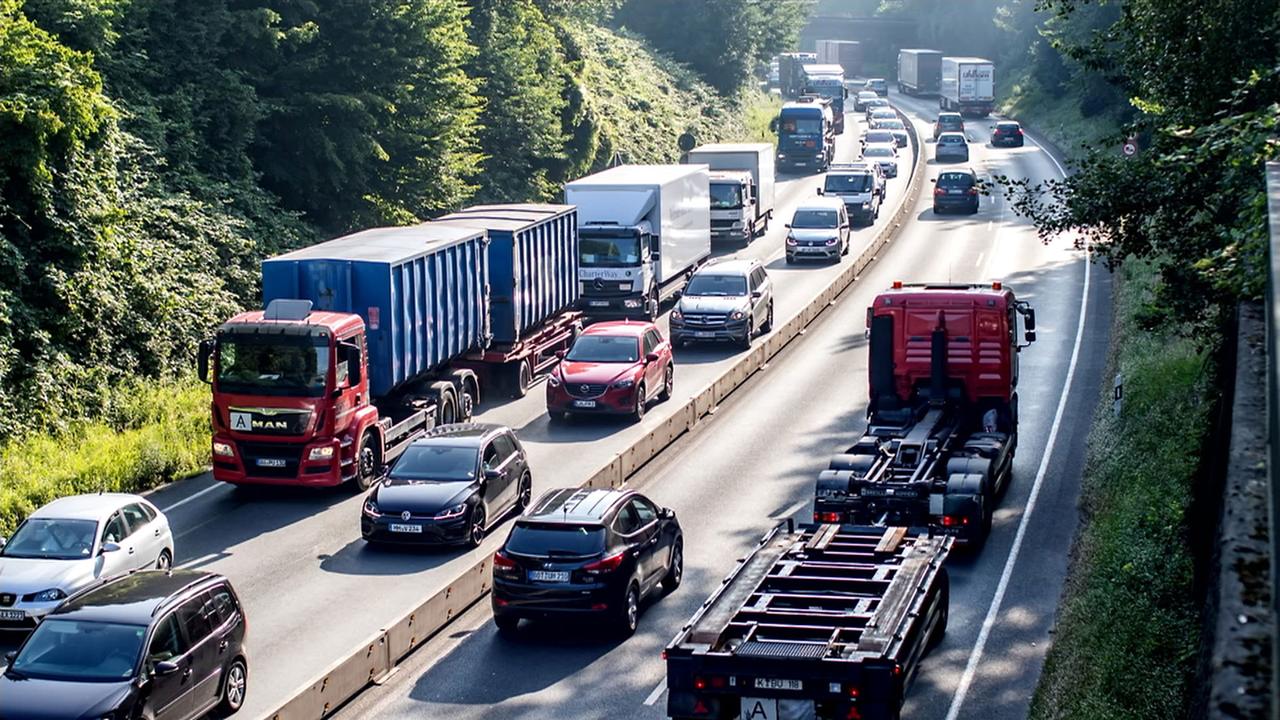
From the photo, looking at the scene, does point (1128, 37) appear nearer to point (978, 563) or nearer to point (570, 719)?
point (978, 563)

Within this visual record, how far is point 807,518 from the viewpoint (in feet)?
81.9

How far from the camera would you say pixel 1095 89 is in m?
86.1

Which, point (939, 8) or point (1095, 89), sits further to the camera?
point (939, 8)

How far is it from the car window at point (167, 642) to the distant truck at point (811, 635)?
16.6 feet

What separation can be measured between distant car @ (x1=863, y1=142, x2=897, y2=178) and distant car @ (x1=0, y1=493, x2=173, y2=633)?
178 feet

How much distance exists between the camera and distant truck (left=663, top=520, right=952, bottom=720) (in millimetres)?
14625

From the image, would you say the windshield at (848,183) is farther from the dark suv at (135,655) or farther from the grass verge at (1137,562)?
the dark suv at (135,655)

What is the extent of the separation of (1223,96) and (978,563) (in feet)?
24.0

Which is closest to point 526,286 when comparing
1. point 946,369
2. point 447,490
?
point 447,490

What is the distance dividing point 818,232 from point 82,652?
3714 cm

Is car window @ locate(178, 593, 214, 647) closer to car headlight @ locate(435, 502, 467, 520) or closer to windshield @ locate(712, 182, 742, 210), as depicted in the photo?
car headlight @ locate(435, 502, 467, 520)

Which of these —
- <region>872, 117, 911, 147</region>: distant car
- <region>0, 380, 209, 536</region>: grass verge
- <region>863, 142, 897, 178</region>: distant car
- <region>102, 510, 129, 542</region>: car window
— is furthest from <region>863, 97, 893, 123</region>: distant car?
<region>102, 510, 129, 542</region>: car window

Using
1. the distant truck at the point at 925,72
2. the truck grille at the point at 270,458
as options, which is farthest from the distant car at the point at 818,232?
the distant truck at the point at 925,72

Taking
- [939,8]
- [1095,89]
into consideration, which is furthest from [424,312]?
[939,8]
